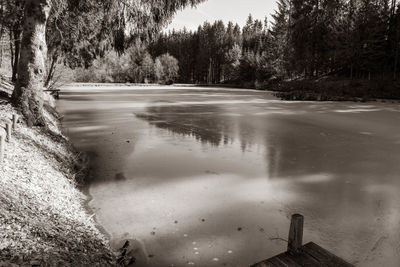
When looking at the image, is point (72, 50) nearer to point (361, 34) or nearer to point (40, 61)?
point (40, 61)

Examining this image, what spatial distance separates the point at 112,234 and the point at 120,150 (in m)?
5.00

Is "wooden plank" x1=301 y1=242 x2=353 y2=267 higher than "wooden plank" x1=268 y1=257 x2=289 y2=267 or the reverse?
higher

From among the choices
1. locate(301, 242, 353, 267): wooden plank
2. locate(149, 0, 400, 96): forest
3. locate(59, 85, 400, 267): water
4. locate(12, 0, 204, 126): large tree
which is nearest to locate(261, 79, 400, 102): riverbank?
locate(149, 0, 400, 96): forest

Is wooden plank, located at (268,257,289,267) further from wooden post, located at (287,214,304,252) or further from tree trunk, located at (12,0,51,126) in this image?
tree trunk, located at (12,0,51,126)

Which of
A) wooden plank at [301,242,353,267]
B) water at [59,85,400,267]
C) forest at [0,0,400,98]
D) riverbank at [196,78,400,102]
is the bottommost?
water at [59,85,400,267]

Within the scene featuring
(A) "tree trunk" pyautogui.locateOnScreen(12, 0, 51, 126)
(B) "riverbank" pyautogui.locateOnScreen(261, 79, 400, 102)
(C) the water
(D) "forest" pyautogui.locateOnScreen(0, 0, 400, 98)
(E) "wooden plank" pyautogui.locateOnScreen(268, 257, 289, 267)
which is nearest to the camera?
(E) "wooden plank" pyautogui.locateOnScreen(268, 257, 289, 267)

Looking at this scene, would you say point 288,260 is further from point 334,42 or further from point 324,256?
point 334,42

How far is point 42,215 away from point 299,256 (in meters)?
2.80

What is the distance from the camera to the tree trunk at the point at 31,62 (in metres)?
7.79

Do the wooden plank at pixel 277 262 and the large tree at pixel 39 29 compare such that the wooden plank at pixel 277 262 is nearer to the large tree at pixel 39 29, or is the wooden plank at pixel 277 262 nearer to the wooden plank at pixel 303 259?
the wooden plank at pixel 303 259

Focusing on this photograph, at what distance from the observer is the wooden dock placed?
310cm

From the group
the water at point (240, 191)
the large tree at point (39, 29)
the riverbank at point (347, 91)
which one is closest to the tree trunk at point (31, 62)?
the large tree at point (39, 29)

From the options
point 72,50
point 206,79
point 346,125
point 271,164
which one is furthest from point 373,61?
point 206,79

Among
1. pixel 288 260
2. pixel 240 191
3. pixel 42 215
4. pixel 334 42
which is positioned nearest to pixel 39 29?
pixel 42 215
